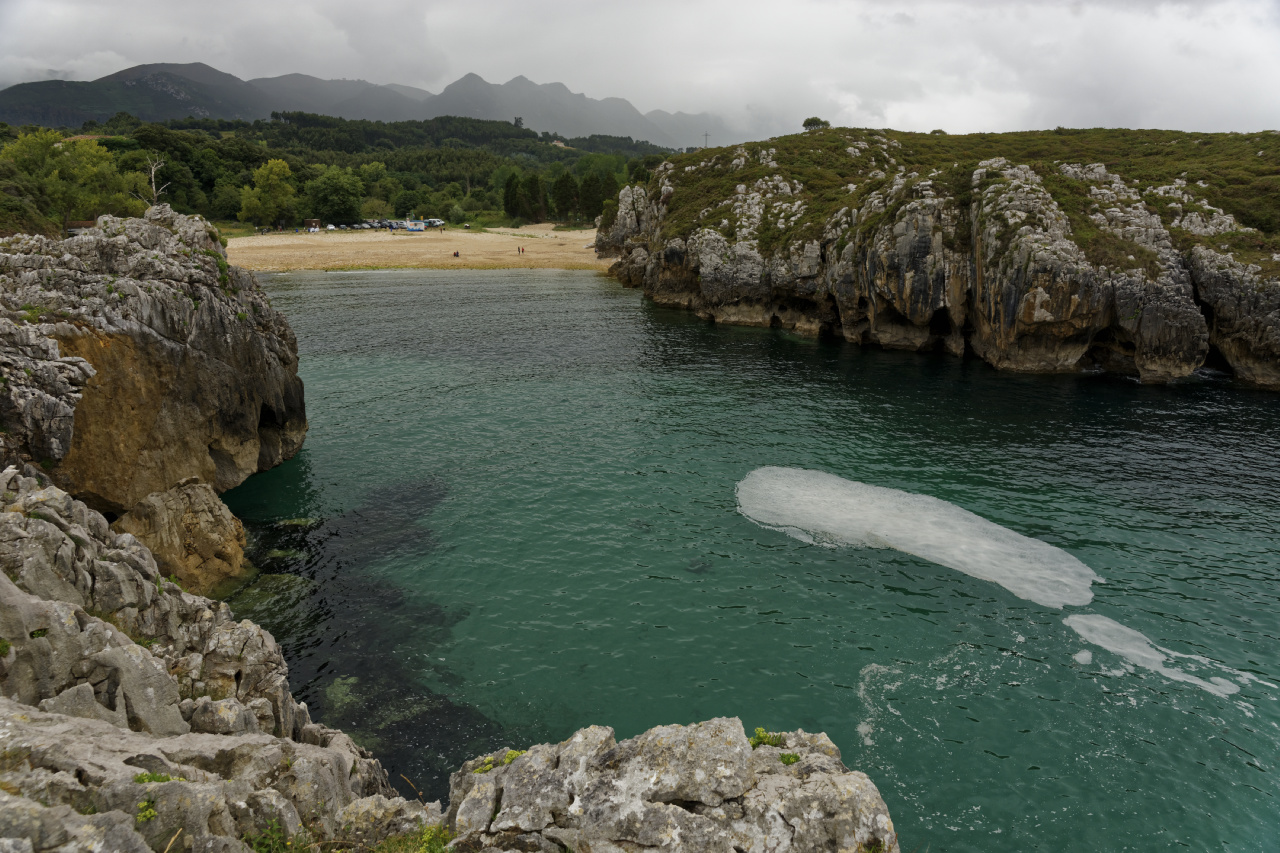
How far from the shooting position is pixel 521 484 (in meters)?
31.7

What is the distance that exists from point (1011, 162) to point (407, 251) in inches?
4304

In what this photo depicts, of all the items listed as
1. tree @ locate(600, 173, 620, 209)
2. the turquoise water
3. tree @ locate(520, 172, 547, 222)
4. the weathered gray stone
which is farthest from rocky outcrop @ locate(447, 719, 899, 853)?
tree @ locate(520, 172, 547, 222)

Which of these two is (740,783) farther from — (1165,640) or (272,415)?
(272,415)

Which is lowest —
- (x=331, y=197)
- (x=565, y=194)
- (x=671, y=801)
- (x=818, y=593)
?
(x=818, y=593)

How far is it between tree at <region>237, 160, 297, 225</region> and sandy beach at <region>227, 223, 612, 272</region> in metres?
11.5

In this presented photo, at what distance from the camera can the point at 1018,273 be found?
4897 cm

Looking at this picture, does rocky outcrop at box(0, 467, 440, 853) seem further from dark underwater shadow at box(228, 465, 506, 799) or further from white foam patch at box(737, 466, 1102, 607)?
white foam patch at box(737, 466, 1102, 607)

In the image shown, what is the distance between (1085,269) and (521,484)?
44690 millimetres

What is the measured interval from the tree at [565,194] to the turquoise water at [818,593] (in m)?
150

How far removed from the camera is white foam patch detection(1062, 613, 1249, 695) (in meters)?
19.0

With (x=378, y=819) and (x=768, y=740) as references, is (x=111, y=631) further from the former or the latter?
(x=768, y=740)

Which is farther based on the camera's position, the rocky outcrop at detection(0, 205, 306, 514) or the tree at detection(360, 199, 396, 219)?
the tree at detection(360, 199, 396, 219)

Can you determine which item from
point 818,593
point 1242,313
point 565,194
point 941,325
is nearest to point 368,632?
point 818,593

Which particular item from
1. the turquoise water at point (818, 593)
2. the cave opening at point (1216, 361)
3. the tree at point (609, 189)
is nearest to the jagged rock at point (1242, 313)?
the cave opening at point (1216, 361)
